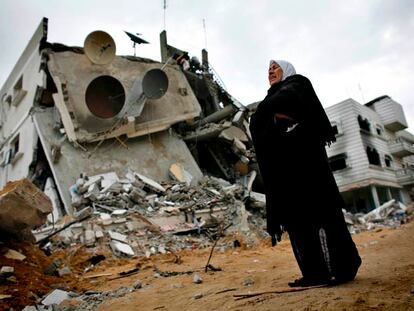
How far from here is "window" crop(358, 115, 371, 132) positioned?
26.5 meters

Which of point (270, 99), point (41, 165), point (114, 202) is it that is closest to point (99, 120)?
point (41, 165)

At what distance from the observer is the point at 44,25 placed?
14742 mm

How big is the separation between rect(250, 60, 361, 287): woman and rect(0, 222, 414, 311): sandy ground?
0.26 m

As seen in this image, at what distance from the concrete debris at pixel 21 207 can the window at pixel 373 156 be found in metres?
25.5

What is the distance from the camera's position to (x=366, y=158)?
24547mm

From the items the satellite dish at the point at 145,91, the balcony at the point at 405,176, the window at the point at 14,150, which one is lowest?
the balcony at the point at 405,176

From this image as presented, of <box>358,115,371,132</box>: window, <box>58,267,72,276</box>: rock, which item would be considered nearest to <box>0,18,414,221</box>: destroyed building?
<box>58,267,72,276</box>: rock

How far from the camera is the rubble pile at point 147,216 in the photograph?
8805 mm

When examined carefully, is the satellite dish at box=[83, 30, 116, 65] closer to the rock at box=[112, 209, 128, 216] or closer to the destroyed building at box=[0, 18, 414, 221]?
the destroyed building at box=[0, 18, 414, 221]

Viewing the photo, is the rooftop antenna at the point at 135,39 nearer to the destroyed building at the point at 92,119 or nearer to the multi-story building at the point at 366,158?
the destroyed building at the point at 92,119

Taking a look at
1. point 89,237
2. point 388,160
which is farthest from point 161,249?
point 388,160

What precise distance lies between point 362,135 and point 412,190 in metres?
6.89

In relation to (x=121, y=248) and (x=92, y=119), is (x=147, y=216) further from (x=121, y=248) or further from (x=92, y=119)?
(x=92, y=119)

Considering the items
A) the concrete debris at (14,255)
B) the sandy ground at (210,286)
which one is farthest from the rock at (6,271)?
the concrete debris at (14,255)
